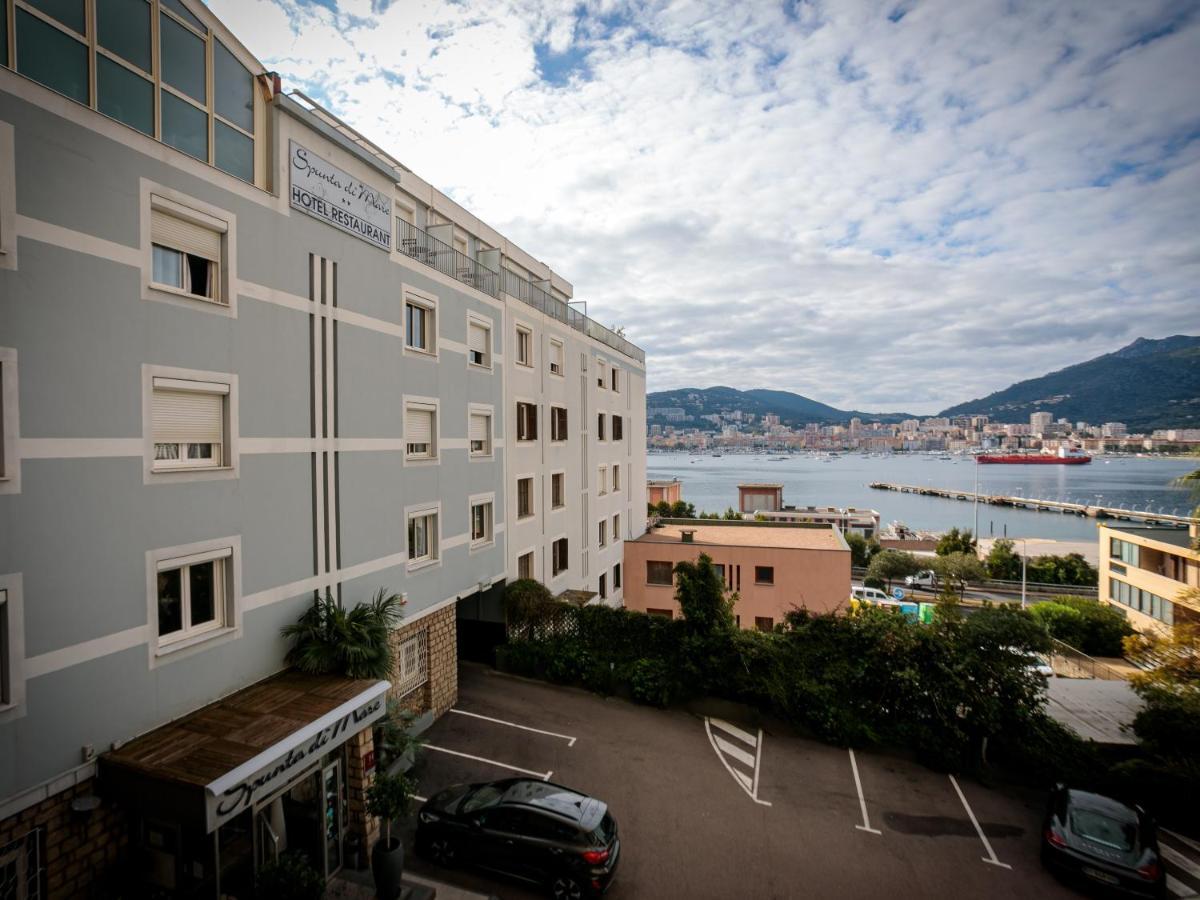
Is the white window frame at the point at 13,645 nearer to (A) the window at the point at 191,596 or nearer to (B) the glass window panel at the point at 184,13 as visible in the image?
(A) the window at the point at 191,596

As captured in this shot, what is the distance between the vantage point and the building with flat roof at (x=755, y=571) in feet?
92.2

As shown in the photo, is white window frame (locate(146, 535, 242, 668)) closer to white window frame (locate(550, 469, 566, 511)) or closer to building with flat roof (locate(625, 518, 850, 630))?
white window frame (locate(550, 469, 566, 511))

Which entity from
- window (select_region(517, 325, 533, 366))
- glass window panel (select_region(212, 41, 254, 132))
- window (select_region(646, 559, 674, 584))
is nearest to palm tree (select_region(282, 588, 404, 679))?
glass window panel (select_region(212, 41, 254, 132))

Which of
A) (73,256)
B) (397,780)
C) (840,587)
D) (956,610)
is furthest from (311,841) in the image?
(840,587)

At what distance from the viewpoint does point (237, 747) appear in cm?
778

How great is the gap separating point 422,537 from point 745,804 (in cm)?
936

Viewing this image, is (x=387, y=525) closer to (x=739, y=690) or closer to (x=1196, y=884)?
(x=739, y=690)

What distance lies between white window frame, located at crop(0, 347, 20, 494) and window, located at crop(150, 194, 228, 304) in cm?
207

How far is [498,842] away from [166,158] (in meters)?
11.3

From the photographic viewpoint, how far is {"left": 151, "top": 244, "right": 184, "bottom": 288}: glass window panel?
27.3ft

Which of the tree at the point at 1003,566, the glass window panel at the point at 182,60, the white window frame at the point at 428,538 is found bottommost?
the tree at the point at 1003,566

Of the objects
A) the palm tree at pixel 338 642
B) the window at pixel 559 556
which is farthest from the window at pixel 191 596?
the window at pixel 559 556

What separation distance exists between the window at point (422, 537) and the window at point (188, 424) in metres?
5.22

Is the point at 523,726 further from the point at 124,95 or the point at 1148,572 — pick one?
the point at 1148,572
